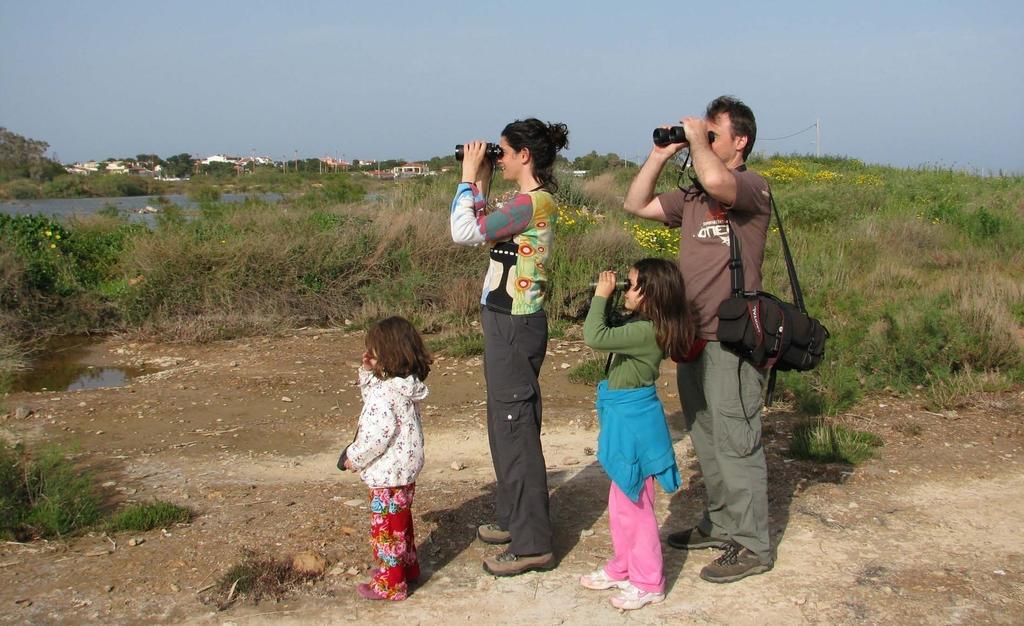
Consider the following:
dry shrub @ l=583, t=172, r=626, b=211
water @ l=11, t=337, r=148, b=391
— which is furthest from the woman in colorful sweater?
dry shrub @ l=583, t=172, r=626, b=211

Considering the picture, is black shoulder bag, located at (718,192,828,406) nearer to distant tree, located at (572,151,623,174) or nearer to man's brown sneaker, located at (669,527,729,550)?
man's brown sneaker, located at (669,527,729,550)

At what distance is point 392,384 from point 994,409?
5.02 meters

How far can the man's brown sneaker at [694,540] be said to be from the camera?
4.24 m

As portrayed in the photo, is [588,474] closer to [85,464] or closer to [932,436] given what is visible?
[932,436]

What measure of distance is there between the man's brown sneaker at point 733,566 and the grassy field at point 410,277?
11.0 ft

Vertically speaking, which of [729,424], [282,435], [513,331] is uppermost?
[513,331]

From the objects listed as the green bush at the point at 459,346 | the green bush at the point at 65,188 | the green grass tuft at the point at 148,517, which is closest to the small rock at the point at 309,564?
the green grass tuft at the point at 148,517

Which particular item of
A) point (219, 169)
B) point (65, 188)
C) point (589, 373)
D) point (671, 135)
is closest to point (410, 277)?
point (589, 373)

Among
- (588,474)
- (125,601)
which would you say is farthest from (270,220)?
(125,601)

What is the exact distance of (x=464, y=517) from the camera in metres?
4.72

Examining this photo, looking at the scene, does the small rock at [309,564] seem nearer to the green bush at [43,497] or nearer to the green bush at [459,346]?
the green bush at [43,497]

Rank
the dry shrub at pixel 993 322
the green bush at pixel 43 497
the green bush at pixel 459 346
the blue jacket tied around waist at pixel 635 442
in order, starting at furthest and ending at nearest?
the green bush at pixel 459 346 < the dry shrub at pixel 993 322 < the green bush at pixel 43 497 < the blue jacket tied around waist at pixel 635 442

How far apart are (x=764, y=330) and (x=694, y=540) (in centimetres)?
121

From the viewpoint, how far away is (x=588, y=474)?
5.41 meters
